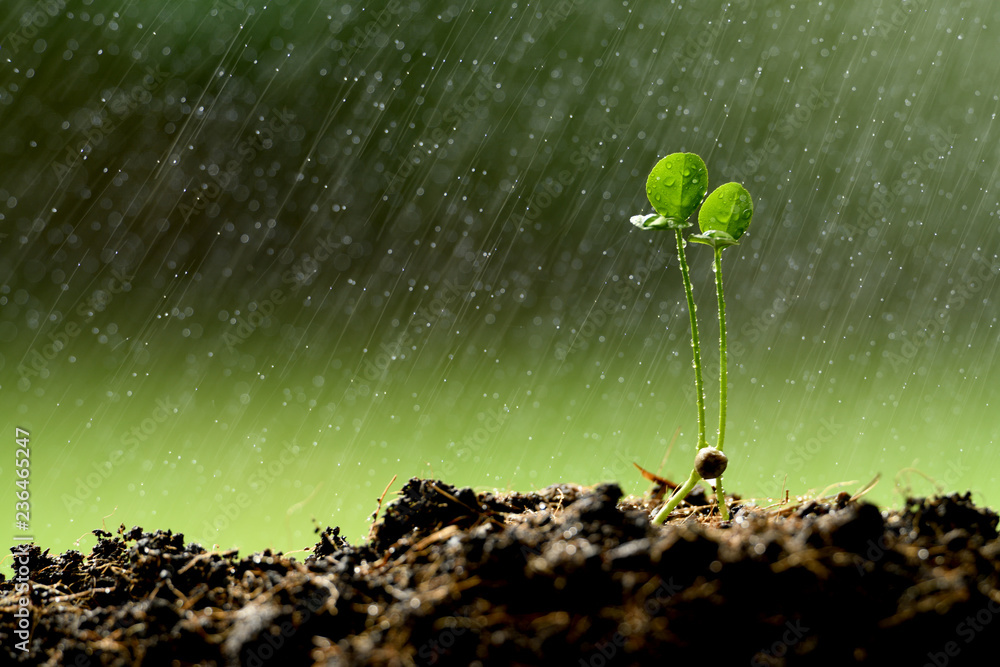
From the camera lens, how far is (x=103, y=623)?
2.99 feet

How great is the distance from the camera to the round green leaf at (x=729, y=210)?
1163mm

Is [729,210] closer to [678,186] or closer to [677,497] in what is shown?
[678,186]

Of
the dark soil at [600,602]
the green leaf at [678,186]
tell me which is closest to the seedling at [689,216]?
the green leaf at [678,186]

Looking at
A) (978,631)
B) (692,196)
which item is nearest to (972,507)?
(978,631)

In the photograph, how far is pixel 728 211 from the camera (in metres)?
1.17

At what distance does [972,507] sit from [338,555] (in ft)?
2.77

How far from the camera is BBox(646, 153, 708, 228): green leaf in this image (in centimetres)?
113

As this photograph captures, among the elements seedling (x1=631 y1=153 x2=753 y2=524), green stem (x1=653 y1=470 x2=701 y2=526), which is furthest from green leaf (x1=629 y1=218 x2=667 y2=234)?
green stem (x1=653 y1=470 x2=701 y2=526)

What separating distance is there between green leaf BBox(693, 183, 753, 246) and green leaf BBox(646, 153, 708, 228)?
1.9 inches

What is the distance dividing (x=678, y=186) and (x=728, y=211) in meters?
0.10

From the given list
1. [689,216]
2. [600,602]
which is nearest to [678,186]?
[689,216]


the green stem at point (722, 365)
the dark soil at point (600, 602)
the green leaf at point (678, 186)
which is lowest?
the dark soil at point (600, 602)

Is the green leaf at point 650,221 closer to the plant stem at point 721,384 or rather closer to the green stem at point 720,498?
the plant stem at point 721,384

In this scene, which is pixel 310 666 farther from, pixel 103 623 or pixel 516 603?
pixel 103 623
